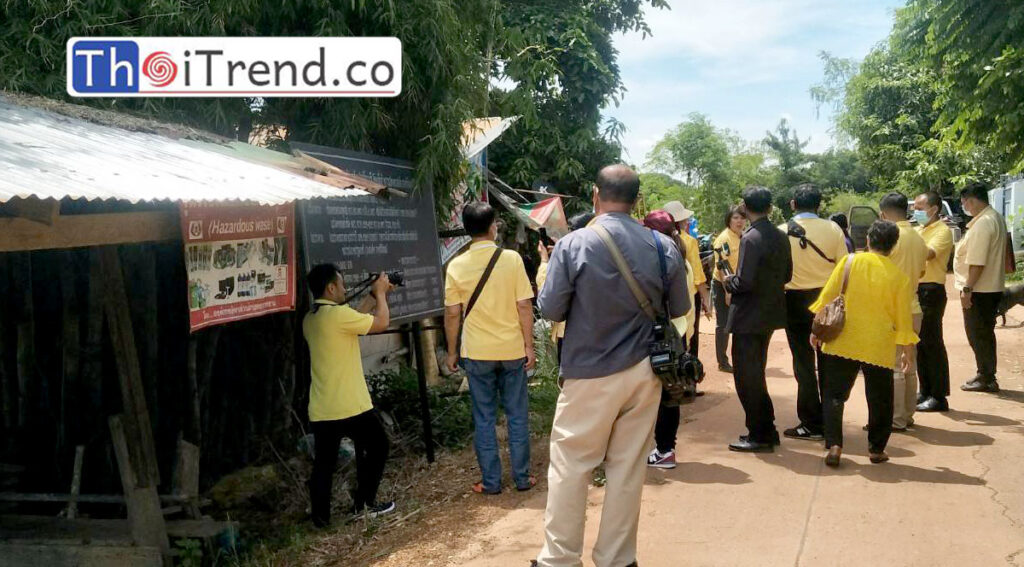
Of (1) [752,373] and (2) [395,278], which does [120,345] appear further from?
(1) [752,373]

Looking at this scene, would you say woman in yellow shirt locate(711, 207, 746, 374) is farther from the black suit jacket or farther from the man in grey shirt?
the man in grey shirt

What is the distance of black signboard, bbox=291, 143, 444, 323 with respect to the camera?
18.7 feet

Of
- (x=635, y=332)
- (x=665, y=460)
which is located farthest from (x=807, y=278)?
(x=635, y=332)

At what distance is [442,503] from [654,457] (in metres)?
1.43

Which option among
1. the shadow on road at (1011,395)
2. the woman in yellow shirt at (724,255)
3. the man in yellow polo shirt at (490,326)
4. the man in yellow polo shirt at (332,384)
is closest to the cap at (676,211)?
the woman in yellow shirt at (724,255)

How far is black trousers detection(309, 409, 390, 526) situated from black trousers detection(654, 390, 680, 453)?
176 cm

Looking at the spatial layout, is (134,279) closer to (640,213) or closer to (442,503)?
(442,503)

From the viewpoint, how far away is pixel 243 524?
556cm

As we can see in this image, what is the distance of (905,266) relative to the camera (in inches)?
260

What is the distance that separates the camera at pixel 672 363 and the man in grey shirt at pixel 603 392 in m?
0.04

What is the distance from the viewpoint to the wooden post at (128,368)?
461cm

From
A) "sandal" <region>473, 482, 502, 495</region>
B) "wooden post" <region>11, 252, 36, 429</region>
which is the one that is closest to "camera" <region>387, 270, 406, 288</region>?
"sandal" <region>473, 482, 502, 495</region>

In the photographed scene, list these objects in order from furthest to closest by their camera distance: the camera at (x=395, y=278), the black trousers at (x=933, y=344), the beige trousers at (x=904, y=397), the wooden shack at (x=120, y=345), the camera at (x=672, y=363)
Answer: the black trousers at (x=933, y=344)
the beige trousers at (x=904, y=397)
the camera at (x=395, y=278)
the wooden shack at (x=120, y=345)
the camera at (x=672, y=363)

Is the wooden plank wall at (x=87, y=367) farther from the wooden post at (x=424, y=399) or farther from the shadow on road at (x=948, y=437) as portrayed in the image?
the shadow on road at (x=948, y=437)
